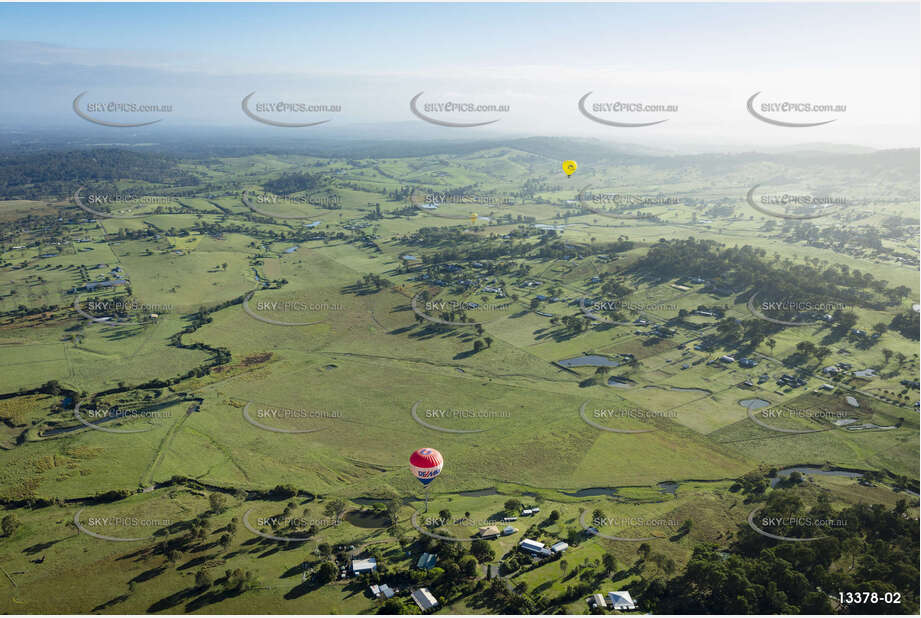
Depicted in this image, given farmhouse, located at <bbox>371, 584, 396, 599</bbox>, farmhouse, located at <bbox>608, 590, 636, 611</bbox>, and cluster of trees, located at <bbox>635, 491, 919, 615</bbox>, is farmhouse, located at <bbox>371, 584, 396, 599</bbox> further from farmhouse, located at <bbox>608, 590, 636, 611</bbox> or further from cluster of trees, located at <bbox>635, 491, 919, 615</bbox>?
cluster of trees, located at <bbox>635, 491, 919, 615</bbox>

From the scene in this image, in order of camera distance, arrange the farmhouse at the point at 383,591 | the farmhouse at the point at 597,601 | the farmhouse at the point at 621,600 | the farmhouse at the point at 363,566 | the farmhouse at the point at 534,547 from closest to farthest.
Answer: the farmhouse at the point at 621,600 → the farmhouse at the point at 597,601 → the farmhouse at the point at 383,591 → the farmhouse at the point at 363,566 → the farmhouse at the point at 534,547

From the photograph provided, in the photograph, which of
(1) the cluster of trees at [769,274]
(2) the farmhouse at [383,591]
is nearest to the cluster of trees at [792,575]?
(2) the farmhouse at [383,591]

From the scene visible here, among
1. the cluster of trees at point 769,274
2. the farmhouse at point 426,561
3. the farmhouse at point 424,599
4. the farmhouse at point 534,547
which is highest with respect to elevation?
the cluster of trees at point 769,274

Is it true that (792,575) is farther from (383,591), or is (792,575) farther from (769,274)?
(769,274)

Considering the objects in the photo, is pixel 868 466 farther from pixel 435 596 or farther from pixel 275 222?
pixel 275 222

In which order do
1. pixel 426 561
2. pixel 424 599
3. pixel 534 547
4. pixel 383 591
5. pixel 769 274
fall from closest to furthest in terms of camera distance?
1. pixel 424 599
2. pixel 383 591
3. pixel 426 561
4. pixel 534 547
5. pixel 769 274

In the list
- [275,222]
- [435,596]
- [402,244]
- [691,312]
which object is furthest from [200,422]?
[275,222]

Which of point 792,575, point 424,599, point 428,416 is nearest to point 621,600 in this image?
point 792,575

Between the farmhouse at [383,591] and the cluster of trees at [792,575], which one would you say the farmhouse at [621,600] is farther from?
the farmhouse at [383,591]
